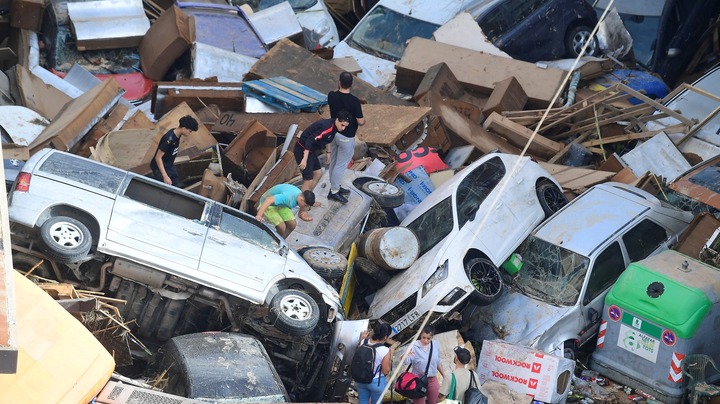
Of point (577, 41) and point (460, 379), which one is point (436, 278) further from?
point (577, 41)

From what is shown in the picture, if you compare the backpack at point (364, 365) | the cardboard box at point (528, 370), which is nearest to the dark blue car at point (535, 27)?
the cardboard box at point (528, 370)

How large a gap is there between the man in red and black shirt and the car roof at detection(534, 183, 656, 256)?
2655mm

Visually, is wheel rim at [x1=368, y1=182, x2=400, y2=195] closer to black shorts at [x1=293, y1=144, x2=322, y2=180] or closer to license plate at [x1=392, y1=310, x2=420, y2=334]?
black shorts at [x1=293, y1=144, x2=322, y2=180]

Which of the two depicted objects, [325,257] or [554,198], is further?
[554,198]

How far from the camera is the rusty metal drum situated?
41.3 ft

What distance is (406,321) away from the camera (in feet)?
39.4

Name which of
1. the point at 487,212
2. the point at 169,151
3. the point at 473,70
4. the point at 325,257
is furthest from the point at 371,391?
the point at 473,70

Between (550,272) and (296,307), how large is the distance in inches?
132

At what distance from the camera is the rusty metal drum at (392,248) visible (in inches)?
496

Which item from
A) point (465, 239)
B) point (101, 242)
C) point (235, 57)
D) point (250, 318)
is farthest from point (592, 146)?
point (101, 242)

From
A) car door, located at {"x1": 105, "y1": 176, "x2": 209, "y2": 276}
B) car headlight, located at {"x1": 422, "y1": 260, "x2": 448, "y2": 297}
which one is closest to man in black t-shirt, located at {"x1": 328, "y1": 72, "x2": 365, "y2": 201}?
car headlight, located at {"x1": 422, "y1": 260, "x2": 448, "y2": 297}

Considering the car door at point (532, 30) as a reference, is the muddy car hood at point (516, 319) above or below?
below

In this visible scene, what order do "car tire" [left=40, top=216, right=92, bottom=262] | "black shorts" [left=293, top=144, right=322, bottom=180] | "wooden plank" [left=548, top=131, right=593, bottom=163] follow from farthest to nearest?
"wooden plank" [left=548, top=131, right=593, bottom=163] < "black shorts" [left=293, top=144, right=322, bottom=180] < "car tire" [left=40, top=216, right=92, bottom=262]

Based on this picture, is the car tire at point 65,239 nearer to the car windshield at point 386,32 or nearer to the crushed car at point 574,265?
the crushed car at point 574,265
